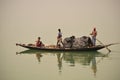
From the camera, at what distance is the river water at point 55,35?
541 centimetres

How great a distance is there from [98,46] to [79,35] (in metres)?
0.70

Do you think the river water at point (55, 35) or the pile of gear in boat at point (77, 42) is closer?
the river water at point (55, 35)

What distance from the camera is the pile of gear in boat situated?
679 cm

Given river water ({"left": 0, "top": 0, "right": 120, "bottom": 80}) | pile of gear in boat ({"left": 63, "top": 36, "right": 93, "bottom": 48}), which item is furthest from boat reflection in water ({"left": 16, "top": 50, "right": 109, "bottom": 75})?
pile of gear in boat ({"left": 63, "top": 36, "right": 93, "bottom": 48})

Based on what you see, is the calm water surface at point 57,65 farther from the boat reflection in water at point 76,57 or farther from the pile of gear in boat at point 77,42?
the pile of gear in boat at point 77,42

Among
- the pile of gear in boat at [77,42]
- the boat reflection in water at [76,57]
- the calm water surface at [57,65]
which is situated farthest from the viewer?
the pile of gear in boat at [77,42]

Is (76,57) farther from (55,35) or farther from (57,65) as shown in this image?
(55,35)

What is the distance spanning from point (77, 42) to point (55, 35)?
24.3 inches

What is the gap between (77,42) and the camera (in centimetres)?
684

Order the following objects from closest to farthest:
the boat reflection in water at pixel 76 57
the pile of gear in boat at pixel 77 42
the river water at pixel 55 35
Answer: the river water at pixel 55 35 → the boat reflection in water at pixel 76 57 → the pile of gear in boat at pixel 77 42

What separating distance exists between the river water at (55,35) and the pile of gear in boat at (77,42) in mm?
223

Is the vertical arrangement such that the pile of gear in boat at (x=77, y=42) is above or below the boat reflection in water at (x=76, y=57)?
above

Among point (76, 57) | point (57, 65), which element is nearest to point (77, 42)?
point (76, 57)

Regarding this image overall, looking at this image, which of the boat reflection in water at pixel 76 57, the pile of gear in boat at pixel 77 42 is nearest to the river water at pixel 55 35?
the boat reflection in water at pixel 76 57
